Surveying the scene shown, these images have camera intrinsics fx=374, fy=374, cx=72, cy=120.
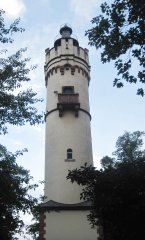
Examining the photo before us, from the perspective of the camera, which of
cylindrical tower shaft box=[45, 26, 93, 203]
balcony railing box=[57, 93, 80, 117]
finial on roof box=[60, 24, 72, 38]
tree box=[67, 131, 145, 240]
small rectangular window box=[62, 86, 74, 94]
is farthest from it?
finial on roof box=[60, 24, 72, 38]

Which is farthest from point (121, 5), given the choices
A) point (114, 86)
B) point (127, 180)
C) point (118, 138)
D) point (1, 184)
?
point (118, 138)

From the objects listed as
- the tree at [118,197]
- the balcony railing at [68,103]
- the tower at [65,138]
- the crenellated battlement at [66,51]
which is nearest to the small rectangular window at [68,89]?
the tower at [65,138]

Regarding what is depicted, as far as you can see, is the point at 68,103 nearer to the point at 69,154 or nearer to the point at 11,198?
the point at 69,154

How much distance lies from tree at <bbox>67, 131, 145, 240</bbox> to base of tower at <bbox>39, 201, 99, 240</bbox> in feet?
22.7

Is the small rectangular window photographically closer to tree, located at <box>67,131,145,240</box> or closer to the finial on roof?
the finial on roof

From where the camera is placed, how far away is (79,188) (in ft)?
75.9

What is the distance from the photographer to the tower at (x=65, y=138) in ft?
69.4

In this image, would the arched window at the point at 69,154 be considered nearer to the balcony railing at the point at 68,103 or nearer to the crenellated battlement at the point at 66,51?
the balcony railing at the point at 68,103

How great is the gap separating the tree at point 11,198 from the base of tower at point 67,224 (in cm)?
517

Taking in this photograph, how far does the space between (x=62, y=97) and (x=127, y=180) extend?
13.4 meters

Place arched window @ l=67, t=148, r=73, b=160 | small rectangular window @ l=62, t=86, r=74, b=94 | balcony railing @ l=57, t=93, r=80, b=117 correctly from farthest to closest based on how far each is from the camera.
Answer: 1. small rectangular window @ l=62, t=86, r=74, b=94
2. balcony railing @ l=57, t=93, r=80, b=117
3. arched window @ l=67, t=148, r=73, b=160

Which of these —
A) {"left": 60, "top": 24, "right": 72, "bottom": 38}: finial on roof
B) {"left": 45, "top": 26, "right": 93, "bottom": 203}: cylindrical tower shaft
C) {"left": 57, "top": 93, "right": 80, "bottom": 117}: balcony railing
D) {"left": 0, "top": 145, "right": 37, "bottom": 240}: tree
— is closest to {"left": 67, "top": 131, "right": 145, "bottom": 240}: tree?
{"left": 0, "top": 145, "right": 37, "bottom": 240}: tree

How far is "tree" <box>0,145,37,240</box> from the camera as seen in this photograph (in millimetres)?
13203

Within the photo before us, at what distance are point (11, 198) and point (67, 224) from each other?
8.69m
